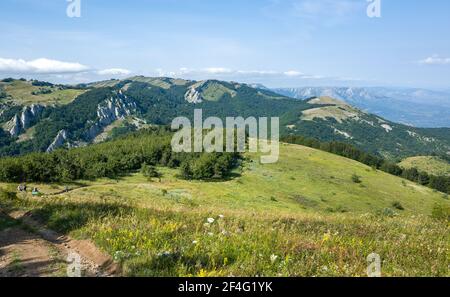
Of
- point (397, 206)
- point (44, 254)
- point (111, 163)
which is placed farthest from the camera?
point (111, 163)

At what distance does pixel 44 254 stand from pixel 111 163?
104 m

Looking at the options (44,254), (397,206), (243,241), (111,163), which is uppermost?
(243,241)

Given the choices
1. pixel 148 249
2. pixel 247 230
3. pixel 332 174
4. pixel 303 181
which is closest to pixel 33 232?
pixel 148 249

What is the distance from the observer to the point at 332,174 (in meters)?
109

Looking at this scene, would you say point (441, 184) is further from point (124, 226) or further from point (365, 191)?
point (124, 226)

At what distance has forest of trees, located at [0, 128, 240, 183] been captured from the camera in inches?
3506

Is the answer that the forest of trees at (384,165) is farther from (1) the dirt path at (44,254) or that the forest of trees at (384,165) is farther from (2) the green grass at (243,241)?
(1) the dirt path at (44,254)

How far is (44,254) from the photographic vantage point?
10273 mm

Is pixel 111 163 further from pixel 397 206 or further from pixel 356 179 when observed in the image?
pixel 397 206

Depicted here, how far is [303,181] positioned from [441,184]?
82.8 meters

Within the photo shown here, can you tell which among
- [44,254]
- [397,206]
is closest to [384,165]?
[397,206]

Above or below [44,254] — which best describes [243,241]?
above

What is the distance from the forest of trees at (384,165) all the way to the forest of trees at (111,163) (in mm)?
64707

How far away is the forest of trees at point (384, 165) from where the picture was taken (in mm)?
151000
